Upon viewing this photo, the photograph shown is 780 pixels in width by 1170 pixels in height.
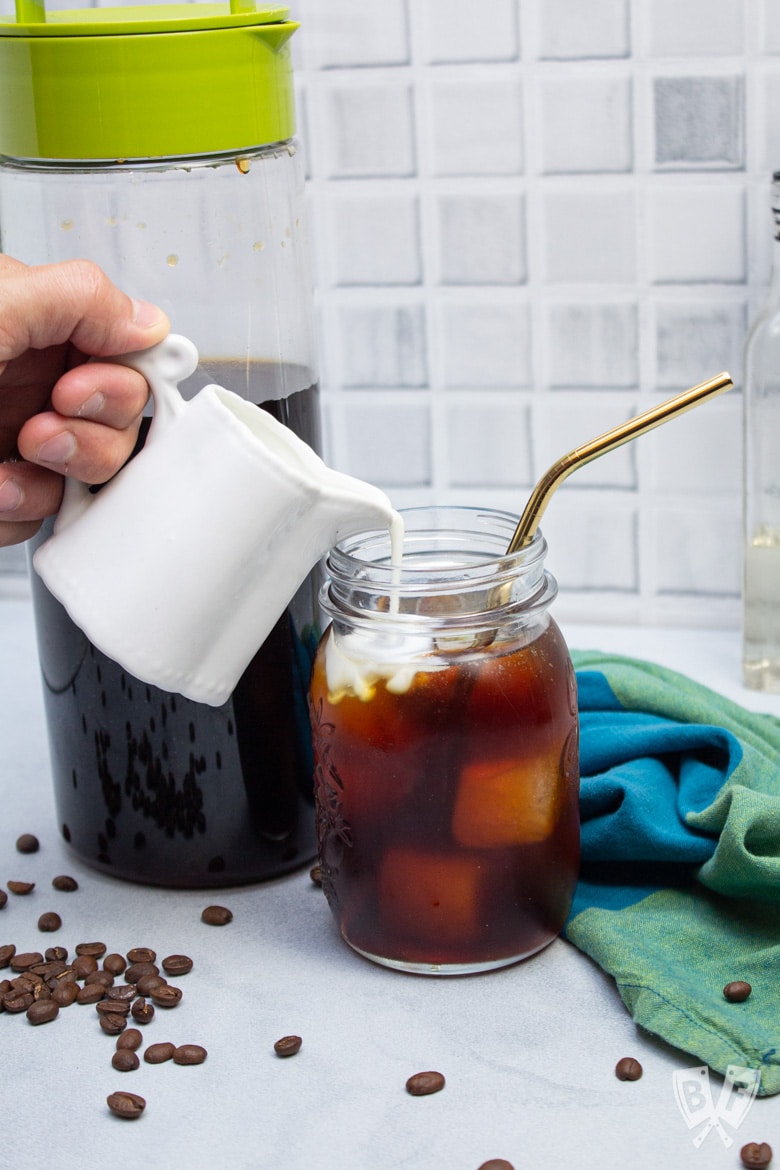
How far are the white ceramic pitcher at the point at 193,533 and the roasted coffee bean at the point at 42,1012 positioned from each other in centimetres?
20

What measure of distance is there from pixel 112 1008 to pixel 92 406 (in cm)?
34

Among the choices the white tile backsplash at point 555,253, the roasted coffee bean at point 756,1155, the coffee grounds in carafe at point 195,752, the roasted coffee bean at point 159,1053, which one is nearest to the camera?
the roasted coffee bean at point 756,1155

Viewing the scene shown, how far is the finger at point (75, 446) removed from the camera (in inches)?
28.5

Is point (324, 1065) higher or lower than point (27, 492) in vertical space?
lower

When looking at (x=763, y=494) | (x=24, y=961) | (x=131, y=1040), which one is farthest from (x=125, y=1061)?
(x=763, y=494)

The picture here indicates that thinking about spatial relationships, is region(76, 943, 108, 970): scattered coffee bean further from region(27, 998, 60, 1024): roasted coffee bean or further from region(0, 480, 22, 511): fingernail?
region(0, 480, 22, 511): fingernail

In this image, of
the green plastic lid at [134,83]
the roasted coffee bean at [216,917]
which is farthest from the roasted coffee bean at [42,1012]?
the green plastic lid at [134,83]

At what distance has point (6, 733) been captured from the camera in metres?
1.17

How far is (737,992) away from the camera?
0.76m

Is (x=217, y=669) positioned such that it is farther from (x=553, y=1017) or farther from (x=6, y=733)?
(x=6, y=733)

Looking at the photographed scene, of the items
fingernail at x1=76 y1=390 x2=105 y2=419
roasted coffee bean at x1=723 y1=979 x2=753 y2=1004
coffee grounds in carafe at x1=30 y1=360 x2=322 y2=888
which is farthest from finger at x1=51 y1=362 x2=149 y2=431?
roasted coffee bean at x1=723 y1=979 x2=753 y2=1004

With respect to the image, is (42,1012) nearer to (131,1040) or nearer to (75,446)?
(131,1040)

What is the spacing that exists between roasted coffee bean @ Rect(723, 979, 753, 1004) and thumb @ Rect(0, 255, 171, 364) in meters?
0.46

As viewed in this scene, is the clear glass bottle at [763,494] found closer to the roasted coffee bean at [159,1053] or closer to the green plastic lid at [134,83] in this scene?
the green plastic lid at [134,83]
